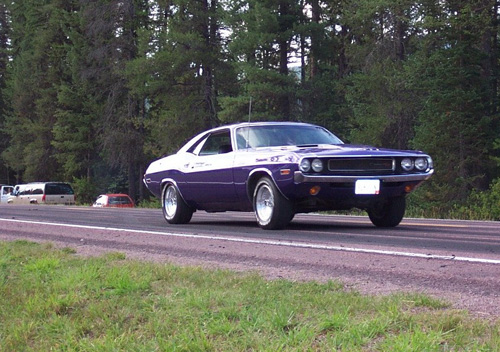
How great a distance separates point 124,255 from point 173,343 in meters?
3.31

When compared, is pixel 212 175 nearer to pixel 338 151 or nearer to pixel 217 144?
pixel 217 144

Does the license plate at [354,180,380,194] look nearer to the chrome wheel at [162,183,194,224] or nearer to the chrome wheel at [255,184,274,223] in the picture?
the chrome wheel at [255,184,274,223]

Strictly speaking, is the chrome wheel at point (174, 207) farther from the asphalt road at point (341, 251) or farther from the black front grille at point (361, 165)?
the black front grille at point (361, 165)

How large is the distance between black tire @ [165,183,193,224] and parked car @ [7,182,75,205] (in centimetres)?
3384

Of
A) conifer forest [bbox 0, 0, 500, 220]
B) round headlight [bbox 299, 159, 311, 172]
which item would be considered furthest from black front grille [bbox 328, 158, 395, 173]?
conifer forest [bbox 0, 0, 500, 220]

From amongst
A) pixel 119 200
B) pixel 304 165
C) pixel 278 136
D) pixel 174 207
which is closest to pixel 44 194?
pixel 119 200

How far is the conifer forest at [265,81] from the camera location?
2636 cm

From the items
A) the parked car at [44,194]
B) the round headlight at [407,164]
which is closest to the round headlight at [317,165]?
the round headlight at [407,164]

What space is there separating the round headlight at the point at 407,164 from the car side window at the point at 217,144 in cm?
256

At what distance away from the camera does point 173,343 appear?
3.82m

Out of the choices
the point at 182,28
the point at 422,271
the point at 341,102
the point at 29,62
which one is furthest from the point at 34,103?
the point at 422,271

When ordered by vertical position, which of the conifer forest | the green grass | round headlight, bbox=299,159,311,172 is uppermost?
the conifer forest

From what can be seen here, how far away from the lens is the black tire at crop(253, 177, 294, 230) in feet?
30.4

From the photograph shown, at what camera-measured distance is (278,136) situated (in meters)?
10.3
